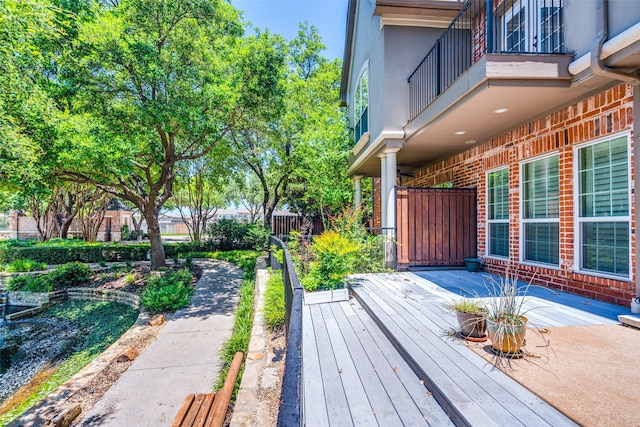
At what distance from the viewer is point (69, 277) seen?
10.5 meters

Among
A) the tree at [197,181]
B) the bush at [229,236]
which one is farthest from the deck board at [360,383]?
the bush at [229,236]

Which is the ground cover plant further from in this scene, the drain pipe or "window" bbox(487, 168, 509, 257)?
the drain pipe

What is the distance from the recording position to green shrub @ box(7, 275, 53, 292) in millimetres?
9648

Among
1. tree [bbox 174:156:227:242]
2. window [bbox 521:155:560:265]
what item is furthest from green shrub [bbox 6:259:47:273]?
window [bbox 521:155:560:265]

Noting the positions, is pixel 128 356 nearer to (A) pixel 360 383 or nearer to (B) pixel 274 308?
(B) pixel 274 308

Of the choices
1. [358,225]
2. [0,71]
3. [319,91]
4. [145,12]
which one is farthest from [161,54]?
[319,91]

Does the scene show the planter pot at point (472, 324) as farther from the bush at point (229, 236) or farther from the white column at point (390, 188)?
the bush at point (229, 236)

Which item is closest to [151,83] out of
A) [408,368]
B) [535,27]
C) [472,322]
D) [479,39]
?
[479,39]

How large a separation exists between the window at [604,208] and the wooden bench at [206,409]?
5.07 meters

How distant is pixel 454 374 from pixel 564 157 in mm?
4020

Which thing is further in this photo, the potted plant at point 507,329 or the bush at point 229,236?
the bush at point 229,236

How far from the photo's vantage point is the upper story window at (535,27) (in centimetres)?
466

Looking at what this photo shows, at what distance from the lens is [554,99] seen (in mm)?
4480

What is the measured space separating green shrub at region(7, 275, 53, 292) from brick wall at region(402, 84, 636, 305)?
12573 millimetres
